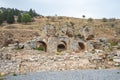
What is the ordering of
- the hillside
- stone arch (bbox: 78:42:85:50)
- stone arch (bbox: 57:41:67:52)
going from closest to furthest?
stone arch (bbox: 78:42:85:50) → stone arch (bbox: 57:41:67:52) → the hillside

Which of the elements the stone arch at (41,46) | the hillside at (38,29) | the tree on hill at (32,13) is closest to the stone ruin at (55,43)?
the stone arch at (41,46)

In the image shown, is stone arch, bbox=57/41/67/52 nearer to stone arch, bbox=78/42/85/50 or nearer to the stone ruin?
the stone ruin

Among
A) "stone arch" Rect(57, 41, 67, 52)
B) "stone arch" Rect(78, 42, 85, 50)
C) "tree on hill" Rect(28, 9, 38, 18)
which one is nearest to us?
"stone arch" Rect(78, 42, 85, 50)

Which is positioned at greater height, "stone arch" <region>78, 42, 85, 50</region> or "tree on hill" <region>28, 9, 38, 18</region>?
"tree on hill" <region>28, 9, 38, 18</region>

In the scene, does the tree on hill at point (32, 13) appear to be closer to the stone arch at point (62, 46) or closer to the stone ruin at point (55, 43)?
the stone arch at point (62, 46)

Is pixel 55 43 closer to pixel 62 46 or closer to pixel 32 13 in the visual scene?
pixel 62 46

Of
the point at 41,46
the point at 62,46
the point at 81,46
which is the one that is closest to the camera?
the point at 81,46

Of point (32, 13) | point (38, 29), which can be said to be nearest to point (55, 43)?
point (38, 29)

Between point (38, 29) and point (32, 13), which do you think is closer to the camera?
point (38, 29)

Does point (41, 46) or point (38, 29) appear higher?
point (38, 29)

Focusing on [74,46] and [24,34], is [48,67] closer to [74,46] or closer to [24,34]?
[74,46]

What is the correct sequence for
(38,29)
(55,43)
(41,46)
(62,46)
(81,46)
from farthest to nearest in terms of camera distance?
1. (38,29)
2. (62,46)
3. (41,46)
4. (81,46)
5. (55,43)

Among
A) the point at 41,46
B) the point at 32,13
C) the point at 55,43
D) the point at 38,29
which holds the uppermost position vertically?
the point at 32,13

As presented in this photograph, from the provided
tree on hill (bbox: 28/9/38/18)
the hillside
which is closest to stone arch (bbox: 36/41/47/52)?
the hillside
